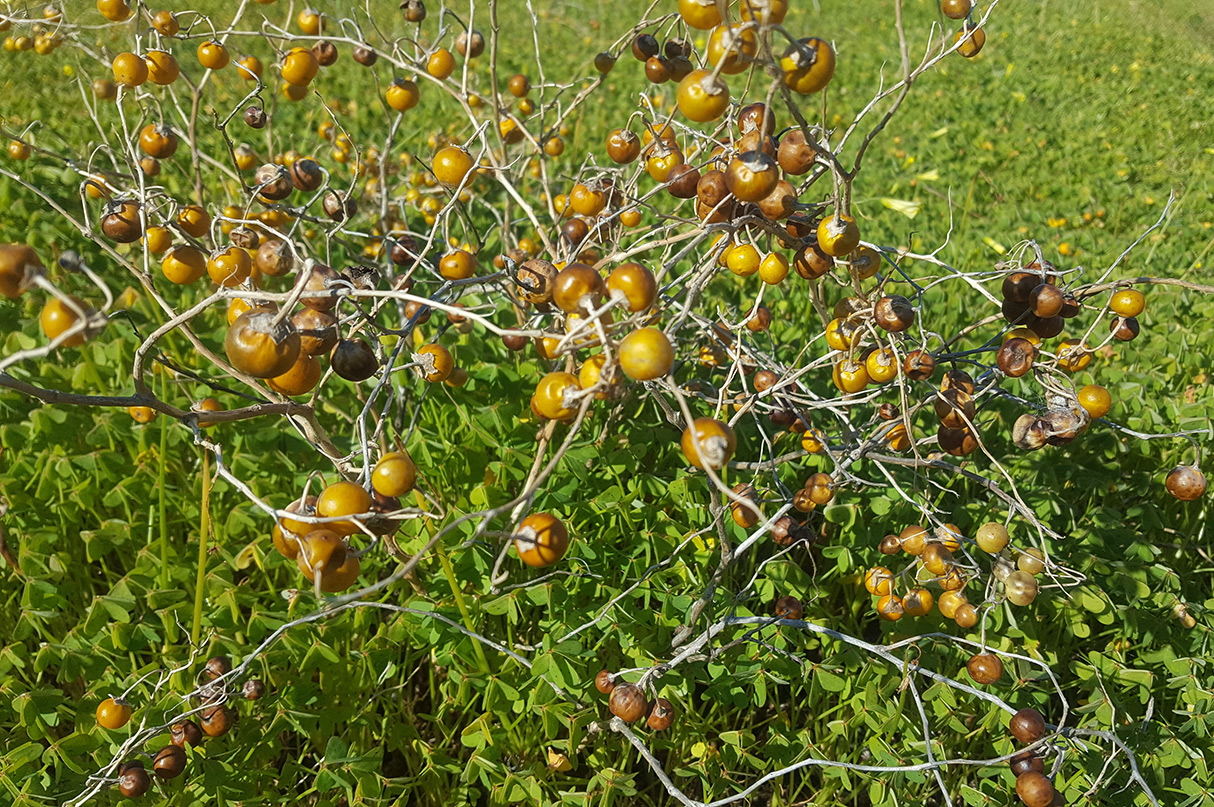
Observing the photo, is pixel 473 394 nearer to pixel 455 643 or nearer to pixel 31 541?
pixel 455 643

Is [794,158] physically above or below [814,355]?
above

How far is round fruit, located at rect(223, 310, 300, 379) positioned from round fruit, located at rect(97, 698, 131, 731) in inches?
39.1

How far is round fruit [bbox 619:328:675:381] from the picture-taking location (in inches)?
39.1

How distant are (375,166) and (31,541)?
2.44m

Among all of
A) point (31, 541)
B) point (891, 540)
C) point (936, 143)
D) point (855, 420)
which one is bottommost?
point (936, 143)

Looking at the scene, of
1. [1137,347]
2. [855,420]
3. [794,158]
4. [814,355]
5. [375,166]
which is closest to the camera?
[794,158]

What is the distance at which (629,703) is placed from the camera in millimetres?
1561

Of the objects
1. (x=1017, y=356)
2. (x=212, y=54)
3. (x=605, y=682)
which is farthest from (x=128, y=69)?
(x=1017, y=356)

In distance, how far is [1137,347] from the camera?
3.08 m

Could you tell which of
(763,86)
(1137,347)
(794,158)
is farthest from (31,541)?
(763,86)

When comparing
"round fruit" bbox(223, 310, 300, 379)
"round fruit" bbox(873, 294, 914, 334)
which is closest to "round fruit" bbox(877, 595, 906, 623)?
"round fruit" bbox(873, 294, 914, 334)

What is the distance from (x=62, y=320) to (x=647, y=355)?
2.45 feet

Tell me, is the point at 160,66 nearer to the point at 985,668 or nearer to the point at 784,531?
the point at 784,531

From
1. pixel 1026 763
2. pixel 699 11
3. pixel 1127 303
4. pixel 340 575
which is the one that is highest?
pixel 699 11
